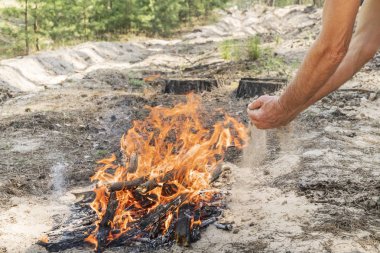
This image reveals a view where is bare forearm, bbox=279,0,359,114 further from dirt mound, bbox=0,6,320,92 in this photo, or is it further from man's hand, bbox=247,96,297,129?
dirt mound, bbox=0,6,320,92

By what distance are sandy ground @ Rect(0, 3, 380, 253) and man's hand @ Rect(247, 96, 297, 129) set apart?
1242 mm

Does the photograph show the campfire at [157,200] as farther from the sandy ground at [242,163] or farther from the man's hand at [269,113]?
the man's hand at [269,113]

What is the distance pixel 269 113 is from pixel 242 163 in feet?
9.55

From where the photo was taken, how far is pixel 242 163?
5203 mm

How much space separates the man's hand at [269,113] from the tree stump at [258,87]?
5.51 meters

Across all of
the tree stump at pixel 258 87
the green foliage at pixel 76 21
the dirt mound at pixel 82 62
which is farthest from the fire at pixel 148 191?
the green foliage at pixel 76 21

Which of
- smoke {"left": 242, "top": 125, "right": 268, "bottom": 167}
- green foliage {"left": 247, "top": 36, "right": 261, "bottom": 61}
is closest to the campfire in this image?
smoke {"left": 242, "top": 125, "right": 268, "bottom": 167}

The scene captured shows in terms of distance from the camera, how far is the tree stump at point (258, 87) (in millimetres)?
7898

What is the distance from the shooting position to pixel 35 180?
5.09 m

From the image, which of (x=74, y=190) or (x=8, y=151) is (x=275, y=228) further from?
(x=8, y=151)

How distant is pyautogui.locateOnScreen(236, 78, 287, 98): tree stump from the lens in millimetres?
7898

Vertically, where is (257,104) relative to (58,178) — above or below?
above

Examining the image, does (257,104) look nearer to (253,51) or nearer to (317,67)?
(317,67)

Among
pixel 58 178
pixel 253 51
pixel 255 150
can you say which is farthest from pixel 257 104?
pixel 253 51
